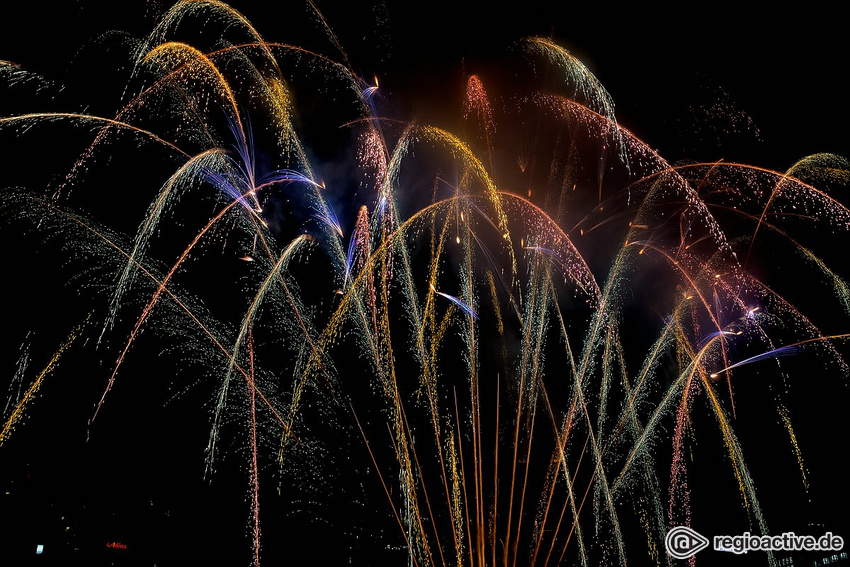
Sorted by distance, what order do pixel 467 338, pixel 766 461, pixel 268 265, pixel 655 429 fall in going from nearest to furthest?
pixel 268 265 → pixel 467 338 → pixel 655 429 → pixel 766 461

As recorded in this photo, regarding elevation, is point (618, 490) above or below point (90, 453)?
below

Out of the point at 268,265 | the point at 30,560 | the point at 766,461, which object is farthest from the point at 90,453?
the point at 766,461

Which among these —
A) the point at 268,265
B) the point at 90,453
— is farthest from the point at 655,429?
the point at 90,453

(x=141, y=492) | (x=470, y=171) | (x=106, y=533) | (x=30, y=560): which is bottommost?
(x=30, y=560)

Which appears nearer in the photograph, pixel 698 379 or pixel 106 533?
pixel 698 379

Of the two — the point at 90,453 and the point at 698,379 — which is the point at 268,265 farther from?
the point at 90,453

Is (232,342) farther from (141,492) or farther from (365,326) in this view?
(141,492)

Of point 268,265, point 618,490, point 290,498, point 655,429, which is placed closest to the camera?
point 268,265
